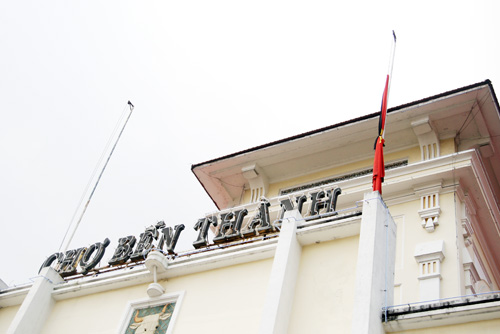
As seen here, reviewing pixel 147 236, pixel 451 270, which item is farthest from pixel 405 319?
pixel 147 236

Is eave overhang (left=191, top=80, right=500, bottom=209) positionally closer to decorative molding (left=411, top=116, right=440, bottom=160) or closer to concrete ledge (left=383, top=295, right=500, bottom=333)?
decorative molding (left=411, top=116, right=440, bottom=160)

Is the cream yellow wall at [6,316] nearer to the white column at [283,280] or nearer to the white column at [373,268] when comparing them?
the white column at [283,280]

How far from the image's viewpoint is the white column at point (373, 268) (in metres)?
9.85

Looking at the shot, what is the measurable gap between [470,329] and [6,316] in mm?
10765

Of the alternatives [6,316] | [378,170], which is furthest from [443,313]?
[6,316]

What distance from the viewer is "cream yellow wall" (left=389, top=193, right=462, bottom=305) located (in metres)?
14.5

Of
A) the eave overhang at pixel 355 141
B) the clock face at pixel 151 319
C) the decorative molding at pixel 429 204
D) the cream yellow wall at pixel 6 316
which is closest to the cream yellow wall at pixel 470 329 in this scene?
the clock face at pixel 151 319

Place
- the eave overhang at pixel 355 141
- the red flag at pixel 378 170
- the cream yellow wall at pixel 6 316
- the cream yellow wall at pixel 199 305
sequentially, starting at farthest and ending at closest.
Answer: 1. the eave overhang at pixel 355 141
2. the cream yellow wall at pixel 6 316
3. the red flag at pixel 378 170
4. the cream yellow wall at pixel 199 305

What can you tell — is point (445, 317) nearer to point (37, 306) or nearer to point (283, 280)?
point (283, 280)

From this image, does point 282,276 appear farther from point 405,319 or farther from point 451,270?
→ point 451,270

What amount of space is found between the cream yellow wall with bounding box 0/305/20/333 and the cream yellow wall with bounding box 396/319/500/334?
971 cm

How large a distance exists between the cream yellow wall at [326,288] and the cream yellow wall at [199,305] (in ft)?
2.78

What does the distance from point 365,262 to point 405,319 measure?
124 cm

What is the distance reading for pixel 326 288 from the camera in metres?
11.4
